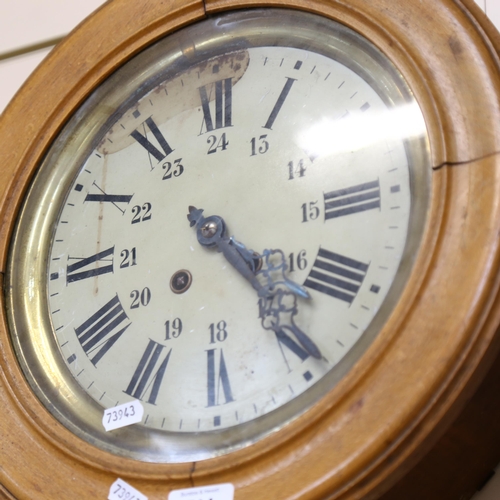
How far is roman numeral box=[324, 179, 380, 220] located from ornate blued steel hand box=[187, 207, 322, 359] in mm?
77

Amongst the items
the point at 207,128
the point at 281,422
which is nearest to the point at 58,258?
the point at 207,128

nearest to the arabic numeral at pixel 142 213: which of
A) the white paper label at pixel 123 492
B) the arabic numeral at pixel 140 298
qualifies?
the arabic numeral at pixel 140 298

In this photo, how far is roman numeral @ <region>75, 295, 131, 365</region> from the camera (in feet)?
3.04

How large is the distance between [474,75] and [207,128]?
37cm

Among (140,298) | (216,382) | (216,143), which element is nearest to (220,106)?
(216,143)

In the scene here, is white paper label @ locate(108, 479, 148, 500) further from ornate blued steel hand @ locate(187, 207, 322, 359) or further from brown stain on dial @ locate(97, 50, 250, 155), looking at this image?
brown stain on dial @ locate(97, 50, 250, 155)

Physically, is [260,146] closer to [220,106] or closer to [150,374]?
[220,106]

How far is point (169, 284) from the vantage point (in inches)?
36.4

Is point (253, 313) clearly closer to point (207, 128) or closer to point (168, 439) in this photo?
point (168, 439)

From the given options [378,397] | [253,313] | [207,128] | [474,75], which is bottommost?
[378,397]

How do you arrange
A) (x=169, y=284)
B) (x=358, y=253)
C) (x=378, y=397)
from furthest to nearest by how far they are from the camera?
(x=169, y=284) < (x=358, y=253) < (x=378, y=397)

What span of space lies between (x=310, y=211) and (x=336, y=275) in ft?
0.31

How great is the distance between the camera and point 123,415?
0.86 meters

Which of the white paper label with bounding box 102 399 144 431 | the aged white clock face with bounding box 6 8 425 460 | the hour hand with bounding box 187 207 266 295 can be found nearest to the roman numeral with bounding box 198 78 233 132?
the aged white clock face with bounding box 6 8 425 460
